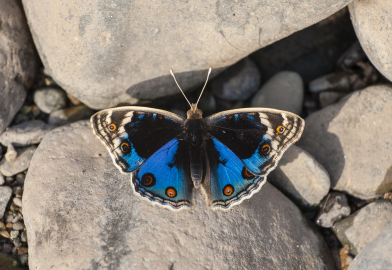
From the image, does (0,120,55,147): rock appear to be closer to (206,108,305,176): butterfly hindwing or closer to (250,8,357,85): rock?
(206,108,305,176): butterfly hindwing

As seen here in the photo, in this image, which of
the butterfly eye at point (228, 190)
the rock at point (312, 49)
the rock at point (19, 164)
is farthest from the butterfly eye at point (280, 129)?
the rock at point (19, 164)

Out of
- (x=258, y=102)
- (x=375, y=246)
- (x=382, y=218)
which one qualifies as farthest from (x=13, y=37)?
(x=382, y=218)

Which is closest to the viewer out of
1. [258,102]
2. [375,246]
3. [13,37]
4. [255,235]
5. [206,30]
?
[375,246]

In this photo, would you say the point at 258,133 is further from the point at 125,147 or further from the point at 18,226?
the point at 18,226

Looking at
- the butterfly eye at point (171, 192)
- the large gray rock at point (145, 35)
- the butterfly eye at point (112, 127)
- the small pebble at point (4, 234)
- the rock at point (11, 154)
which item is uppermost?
the large gray rock at point (145, 35)

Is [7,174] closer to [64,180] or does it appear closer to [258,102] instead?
[64,180]

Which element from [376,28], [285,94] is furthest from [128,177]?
[376,28]

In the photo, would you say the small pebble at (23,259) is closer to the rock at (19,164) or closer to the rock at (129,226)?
the rock at (129,226)
